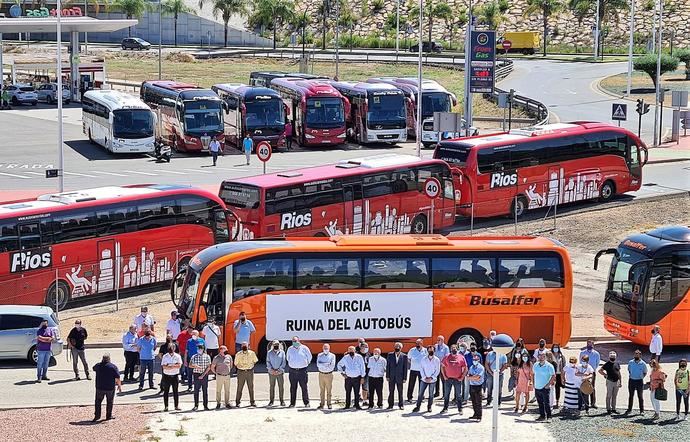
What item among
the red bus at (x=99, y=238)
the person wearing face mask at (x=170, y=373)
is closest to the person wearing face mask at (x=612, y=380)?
the person wearing face mask at (x=170, y=373)

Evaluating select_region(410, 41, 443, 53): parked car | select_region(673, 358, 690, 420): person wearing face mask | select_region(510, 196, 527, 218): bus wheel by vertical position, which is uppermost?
select_region(410, 41, 443, 53): parked car

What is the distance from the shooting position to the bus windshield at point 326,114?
56438mm

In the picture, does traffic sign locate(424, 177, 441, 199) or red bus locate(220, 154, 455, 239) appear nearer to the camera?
red bus locate(220, 154, 455, 239)

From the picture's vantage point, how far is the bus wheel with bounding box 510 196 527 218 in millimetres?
39781

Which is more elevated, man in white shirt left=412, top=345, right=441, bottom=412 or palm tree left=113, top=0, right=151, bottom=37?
palm tree left=113, top=0, right=151, bottom=37

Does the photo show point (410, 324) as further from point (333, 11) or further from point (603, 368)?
point (333, 11)

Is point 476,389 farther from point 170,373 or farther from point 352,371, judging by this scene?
point 170,373

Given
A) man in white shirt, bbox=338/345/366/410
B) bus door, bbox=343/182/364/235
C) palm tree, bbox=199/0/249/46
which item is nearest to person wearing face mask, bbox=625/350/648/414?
man in white shirt, bbox=338/345/366/410

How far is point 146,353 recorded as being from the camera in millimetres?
22125

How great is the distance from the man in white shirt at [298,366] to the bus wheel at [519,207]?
63.5 ft

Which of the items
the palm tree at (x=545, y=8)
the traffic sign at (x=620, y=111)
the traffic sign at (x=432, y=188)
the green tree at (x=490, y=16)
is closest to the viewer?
the traffic sign at (x=432, y=188)

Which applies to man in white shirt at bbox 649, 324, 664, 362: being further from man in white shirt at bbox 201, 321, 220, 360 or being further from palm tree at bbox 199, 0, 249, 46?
palm tree at bbox 199, 0, 249, 46

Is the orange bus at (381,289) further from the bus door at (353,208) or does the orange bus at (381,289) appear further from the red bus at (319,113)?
the red bus at (319,113)

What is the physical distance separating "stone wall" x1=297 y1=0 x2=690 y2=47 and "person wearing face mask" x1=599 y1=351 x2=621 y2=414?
11107 centimetres
